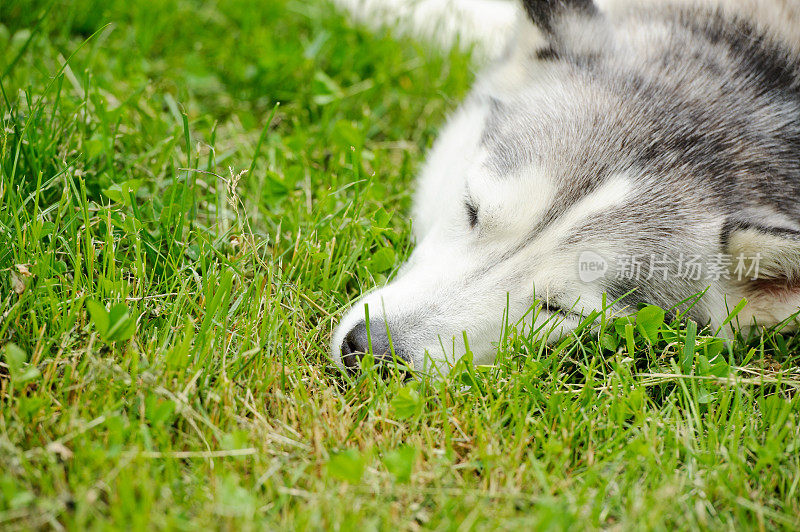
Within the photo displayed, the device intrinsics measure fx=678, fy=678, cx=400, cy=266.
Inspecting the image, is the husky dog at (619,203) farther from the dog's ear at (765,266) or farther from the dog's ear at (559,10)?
the dog's ear at (559,10)

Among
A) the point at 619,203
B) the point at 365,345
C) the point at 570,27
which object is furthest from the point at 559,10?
the point at 365,345

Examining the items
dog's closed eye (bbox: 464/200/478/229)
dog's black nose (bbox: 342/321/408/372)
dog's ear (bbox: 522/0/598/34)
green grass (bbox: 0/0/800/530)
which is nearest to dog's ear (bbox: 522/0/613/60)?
dog's ear (bbox: 522/0/598/34)

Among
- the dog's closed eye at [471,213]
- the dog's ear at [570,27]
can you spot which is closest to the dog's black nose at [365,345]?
the dog's closed eye at [471,213]

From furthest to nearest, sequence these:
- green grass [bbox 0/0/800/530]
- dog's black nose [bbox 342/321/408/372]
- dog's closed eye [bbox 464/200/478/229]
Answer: dog's closed eye [bbox 464/200/478/229], dog's black nose [bbox 342/321/408/372], green grass [bbox 0/0/800/530]

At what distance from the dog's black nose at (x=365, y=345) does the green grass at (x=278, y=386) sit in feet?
0.26

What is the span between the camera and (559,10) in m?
3.22

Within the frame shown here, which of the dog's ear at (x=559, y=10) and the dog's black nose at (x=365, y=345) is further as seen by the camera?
the dog's ear at (x=559, y=10)

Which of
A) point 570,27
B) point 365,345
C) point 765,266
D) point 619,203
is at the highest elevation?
point 570,27

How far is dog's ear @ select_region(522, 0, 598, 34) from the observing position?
10.5ft

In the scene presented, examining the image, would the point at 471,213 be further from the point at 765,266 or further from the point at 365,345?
the point at 765,266

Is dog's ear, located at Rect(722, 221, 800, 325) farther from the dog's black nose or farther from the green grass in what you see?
the dog's black nose

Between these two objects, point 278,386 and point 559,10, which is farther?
point 559,10

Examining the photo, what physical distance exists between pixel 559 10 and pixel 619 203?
3.79 ft

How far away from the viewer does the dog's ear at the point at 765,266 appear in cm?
259
